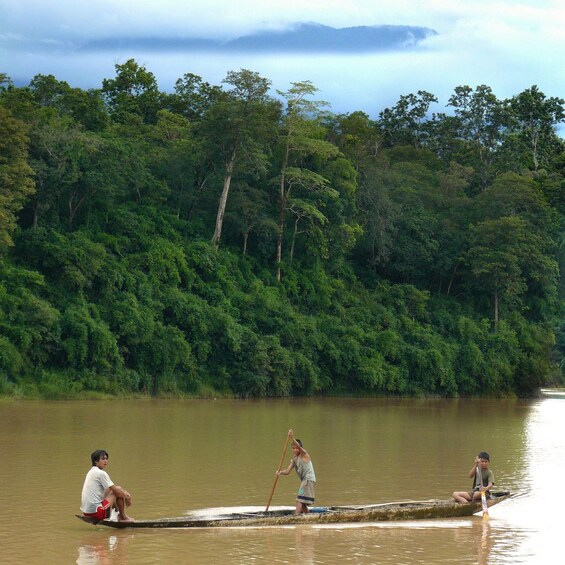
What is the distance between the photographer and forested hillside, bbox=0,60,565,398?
37.2m

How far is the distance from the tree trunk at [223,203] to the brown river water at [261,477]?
11.8 m

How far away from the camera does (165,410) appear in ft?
104

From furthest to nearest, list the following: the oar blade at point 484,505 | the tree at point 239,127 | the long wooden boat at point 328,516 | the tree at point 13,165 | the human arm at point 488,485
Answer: the tree at point 239,127
the tree at point 13,165
the human arm at point 488,485
the oar blade at point 484,505
the long wooden boat at point 328,516

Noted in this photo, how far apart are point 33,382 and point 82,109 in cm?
1879

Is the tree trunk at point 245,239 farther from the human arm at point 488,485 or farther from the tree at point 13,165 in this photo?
the human arm at point 488,485

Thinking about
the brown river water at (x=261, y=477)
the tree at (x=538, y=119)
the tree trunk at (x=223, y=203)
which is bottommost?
the brown river water at (x=261, y=477)

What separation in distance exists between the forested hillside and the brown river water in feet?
14.2

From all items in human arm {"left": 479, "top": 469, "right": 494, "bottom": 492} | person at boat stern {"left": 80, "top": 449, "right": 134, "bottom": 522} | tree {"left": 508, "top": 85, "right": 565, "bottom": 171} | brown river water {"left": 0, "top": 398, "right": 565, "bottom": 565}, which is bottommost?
brown river water {"left": 0, "top": 398, "right": 565, "bottom": 565}

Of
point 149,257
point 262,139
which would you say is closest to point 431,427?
point 149,257

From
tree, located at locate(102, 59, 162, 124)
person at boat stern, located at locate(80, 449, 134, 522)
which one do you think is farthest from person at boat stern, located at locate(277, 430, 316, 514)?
tree, located at locate(102, 59, 162, 124)

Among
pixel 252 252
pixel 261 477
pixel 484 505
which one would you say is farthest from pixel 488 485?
pixel 252 252

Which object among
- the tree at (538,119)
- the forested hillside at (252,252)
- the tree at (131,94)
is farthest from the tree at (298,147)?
the tree at (538,119)

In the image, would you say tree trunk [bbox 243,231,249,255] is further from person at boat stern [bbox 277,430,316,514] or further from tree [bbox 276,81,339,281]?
person at boat stern [bbox 277,430,316,514]

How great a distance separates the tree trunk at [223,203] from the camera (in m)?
43.6
